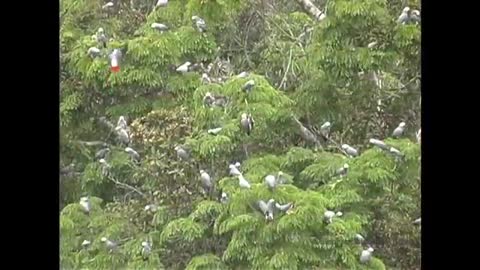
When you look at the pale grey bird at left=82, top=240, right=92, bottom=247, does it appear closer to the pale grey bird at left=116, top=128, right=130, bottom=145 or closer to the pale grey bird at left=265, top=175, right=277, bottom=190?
the pale grey bird at left=116, top=128, right=130, bottom=145

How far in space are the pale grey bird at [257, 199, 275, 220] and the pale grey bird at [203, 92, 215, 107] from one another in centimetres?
25

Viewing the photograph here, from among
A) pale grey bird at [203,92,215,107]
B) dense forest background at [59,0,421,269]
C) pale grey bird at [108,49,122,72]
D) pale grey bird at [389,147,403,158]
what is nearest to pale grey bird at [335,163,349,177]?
dense forest background at [59,0,421,269]

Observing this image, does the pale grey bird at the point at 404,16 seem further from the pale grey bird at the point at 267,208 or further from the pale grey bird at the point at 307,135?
the pale grey bird at the point at 267,208

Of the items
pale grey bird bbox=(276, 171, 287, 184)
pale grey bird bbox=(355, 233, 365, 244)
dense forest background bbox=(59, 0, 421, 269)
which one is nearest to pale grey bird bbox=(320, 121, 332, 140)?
dense forest background bbox=(59, 0, 421, 269)

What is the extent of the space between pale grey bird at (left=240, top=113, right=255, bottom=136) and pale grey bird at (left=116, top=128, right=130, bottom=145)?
26 centimetres

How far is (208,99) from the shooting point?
60.6 inches

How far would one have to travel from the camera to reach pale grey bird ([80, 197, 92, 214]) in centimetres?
146

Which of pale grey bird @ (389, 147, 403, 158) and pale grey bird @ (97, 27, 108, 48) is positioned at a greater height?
pale grey bird @ (97, 27, 108, 48)

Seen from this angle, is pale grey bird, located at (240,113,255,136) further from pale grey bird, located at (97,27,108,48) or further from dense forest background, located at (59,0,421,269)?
pale grey bird, located at (97,27,108,48)

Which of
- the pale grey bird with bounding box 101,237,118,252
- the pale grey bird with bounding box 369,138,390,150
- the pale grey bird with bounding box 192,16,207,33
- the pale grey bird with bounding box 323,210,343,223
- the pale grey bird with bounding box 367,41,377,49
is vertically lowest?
the pale grey bird with bounding box 101,237,118,252

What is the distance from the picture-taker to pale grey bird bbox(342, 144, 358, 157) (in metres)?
1.53

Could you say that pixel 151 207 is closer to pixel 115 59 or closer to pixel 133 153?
pixel 133 153

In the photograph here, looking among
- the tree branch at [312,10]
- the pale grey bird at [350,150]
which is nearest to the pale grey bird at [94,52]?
the tree branch at [312,10]
